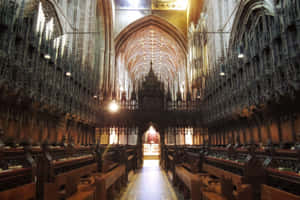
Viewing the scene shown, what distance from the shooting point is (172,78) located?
42281 millimetres

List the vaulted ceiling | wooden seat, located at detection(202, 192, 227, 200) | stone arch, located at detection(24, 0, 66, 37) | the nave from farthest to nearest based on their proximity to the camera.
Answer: the vaulted ceiling, stone arch, located at detection(24, 0, 66, 37), the nave, wooden seat, located at detection(202, 192, 227, 200)

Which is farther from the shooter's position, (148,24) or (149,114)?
(148,24)

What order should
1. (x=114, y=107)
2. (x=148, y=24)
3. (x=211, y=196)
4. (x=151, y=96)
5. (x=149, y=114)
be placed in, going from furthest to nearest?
(x=148, y=24) → (x=151, y=96) → (x=149, y=114) → (x=114, y=107) → (x=211, y=196)

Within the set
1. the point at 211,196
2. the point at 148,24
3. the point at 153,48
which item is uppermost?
the point at 153,48

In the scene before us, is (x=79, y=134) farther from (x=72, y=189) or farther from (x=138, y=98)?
(x=72, y=189)

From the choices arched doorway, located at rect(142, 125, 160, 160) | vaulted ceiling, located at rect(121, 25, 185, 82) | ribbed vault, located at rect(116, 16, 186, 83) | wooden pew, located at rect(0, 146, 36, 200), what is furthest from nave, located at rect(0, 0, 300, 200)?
vaulted ceiling, located at rect(121, 25, 185, 82)

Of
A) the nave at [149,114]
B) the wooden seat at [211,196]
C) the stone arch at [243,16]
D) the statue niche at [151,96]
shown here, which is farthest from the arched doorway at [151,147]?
the wooden seat at [211,196]

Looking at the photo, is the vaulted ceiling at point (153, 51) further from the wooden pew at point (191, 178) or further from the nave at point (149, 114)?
the wooden pew at point (191, 178)

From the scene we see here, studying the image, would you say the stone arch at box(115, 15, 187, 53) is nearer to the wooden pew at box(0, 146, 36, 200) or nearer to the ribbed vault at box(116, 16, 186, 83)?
the ribbed vault at box(116, 16, 186, 83)

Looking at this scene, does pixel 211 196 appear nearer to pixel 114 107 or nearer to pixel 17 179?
pixel 17 179

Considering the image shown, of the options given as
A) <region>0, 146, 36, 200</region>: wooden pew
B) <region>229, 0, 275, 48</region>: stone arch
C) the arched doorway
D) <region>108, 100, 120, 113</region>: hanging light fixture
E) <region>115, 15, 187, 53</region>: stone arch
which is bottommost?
the arched doorway

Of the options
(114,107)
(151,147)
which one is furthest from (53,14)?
(151,147)

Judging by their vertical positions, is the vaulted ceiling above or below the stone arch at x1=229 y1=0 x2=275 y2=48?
above

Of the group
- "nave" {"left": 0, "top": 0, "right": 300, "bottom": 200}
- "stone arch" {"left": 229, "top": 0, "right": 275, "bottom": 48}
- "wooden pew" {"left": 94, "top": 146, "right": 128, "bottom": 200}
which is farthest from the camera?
"stone arch" {"left": 229, "top": 0, "right": 275, "bottom": 48}
